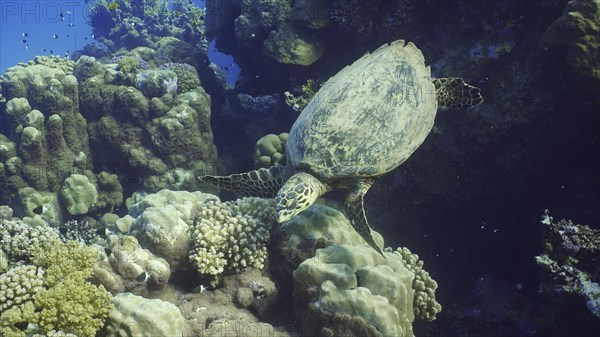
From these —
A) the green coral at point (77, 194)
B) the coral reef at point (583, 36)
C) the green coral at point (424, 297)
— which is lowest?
the green coral at point (424, 297)

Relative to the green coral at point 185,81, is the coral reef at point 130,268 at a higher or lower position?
lower

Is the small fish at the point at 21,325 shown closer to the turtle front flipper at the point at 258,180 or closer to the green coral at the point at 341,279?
the green coral at the point at 341,279

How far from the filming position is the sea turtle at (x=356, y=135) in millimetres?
4516

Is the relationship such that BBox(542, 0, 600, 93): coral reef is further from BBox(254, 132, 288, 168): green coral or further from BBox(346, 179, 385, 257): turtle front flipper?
BBox(254, 132, 288, 168): green coral

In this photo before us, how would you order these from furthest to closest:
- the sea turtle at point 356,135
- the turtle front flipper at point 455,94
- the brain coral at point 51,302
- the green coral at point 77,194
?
the green coral at point 77,194
the turtle front flipper at point 455,94
the sea turtle at point 356,135
the brain coral at point 51,302

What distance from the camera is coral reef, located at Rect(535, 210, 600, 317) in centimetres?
539

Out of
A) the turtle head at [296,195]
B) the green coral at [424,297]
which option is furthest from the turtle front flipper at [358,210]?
the green coral at [424,297]

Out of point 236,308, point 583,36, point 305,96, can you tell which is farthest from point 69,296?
point 583,36

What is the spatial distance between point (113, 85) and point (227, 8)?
170 inches

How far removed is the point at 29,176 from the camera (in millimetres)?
7445

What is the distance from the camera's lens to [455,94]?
219 inches

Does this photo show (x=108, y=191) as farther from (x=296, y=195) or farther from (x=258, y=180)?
(x=296, y=195)

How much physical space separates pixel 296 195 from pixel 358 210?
961mm

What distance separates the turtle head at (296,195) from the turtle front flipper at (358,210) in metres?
0.43
